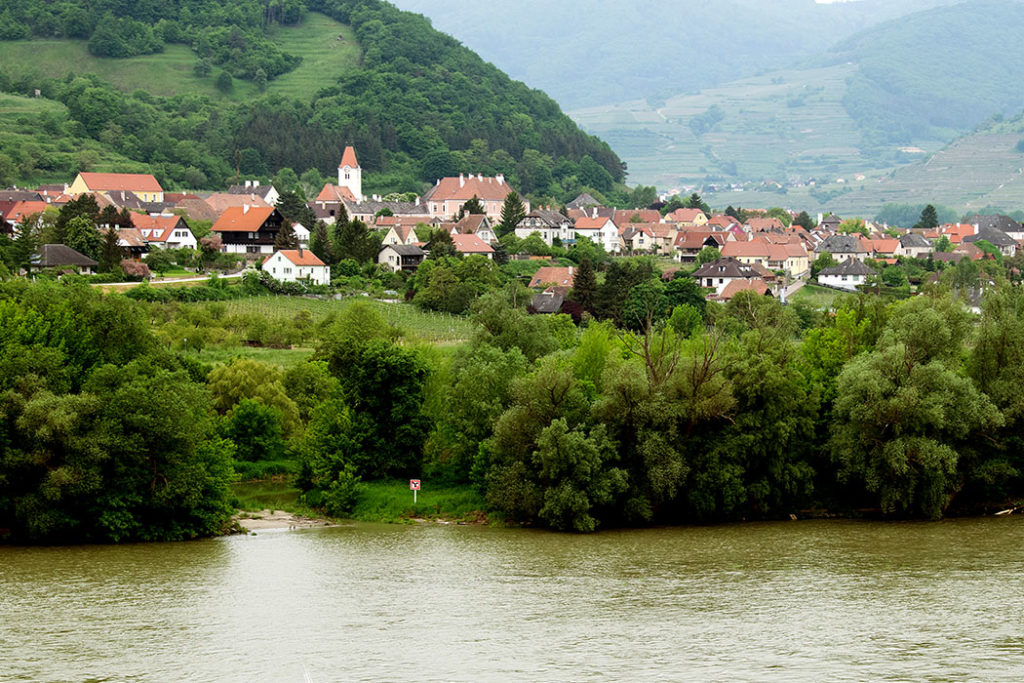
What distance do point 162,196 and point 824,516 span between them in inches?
3218

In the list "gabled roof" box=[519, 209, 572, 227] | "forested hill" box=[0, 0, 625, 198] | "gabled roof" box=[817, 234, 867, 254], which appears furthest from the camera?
"forested hill" box=[0, 0, 625, 198]

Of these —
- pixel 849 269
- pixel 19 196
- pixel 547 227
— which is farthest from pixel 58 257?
pixel 849 269

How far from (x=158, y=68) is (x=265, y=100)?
1615 cm

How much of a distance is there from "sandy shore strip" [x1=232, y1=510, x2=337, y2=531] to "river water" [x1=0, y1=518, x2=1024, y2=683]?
69 cm

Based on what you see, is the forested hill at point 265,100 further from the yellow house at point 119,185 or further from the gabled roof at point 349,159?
the yellow house at point 119,185

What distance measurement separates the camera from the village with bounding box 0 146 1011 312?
75.2 metres

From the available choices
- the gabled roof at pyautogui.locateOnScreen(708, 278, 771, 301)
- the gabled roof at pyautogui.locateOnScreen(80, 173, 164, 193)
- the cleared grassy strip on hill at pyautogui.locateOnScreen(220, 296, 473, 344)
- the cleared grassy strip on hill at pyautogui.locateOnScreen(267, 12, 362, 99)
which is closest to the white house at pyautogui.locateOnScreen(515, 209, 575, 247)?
the gabled roof at pyautogui.locateOnScreen(708, 278, 771, 301)

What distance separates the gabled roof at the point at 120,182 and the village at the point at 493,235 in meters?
0.17

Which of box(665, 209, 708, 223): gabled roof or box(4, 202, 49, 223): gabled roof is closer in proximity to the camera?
box(4, 202, 49, 223): gabled roof

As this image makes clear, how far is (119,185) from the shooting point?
105m

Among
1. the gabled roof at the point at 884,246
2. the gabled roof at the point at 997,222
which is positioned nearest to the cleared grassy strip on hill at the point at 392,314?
the gabled roof at the point at 884,246

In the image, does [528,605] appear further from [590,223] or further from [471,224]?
[590,223]

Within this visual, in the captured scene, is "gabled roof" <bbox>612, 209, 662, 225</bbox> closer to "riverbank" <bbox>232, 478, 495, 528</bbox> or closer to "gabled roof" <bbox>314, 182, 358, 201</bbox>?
"gabled roof" <bbox>314, 182, 358, 201</bbox>

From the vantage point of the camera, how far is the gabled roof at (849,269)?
86.2 m
